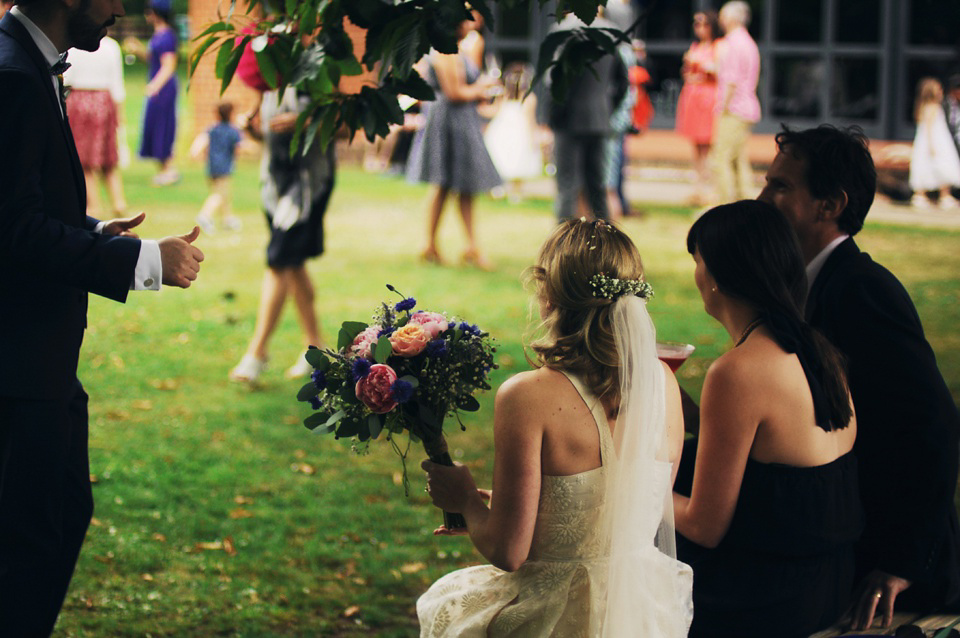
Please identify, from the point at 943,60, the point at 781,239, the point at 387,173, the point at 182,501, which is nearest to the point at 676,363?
the point at 781,239

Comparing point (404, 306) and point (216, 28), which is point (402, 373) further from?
point (216, 28)

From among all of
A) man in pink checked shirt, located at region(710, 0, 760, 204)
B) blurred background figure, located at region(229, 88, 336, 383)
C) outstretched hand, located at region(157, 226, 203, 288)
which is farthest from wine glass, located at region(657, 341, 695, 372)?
man in pink checked shirt, located at region(710, 0, 760, 204)

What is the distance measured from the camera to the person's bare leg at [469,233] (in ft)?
32.8

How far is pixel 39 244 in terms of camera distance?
267 centimetres

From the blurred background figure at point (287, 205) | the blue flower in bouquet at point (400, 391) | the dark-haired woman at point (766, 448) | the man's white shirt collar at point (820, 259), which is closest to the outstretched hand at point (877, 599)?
the dark-haired woman at point (766, 448)

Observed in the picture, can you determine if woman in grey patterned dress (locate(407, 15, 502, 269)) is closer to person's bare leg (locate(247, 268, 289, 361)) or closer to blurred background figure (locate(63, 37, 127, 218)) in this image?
person's bare leg (locate(247, 268, 289, 361))

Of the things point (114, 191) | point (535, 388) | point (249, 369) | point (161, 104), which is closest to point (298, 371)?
point (249, 369)

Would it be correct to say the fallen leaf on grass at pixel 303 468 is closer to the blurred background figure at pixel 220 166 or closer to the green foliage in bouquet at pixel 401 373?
the green foliage in bouquet at pixel 401 373

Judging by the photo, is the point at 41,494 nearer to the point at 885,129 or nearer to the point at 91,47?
the point at 91,47

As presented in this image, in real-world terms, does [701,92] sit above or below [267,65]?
below

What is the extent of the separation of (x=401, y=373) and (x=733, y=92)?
10302 mm

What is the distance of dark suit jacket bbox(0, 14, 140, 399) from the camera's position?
106 inches

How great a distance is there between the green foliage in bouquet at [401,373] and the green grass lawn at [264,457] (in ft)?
0.63

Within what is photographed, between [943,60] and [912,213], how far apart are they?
190 inches
